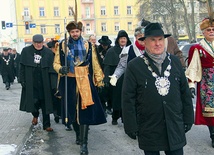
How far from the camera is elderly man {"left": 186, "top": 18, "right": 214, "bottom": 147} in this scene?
17.6ft

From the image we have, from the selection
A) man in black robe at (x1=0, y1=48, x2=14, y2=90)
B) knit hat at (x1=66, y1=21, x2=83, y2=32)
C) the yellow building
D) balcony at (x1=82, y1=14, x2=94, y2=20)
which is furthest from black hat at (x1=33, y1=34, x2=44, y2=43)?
balcony at (x1=82, y1=14, x2=94, y2=20)

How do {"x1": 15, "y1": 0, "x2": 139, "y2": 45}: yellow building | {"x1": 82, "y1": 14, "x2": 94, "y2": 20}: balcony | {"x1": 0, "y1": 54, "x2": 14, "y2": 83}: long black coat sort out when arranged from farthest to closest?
{"x1": 82, "y1": 14, "x2": 94, "y2": 20}: balcony < {"x1": 15, "y1": 0, "x2": 139, "y2": 45}: yellow building < {"x1": 0, "y1": 54, "x2": 14, "y2": 83}: long black coat

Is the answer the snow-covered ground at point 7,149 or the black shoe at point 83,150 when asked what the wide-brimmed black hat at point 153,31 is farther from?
the snow-covered ground at point 7,149

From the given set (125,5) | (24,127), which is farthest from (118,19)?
(24,127)

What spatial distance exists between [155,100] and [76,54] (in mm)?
2361

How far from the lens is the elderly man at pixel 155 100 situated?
333 cm

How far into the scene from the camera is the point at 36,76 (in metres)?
6.88

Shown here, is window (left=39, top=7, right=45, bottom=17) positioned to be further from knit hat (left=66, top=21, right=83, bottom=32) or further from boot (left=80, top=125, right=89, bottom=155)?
boot (left=80, top=125, right=89, bottom=155)

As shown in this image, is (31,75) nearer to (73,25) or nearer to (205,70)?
(73,25)

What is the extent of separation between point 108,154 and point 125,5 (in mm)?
64192

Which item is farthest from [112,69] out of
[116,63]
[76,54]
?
[76,54]

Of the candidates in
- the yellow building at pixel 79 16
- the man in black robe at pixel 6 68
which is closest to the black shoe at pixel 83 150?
the man in black robe at pixel 6 68

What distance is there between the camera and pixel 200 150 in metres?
5.36

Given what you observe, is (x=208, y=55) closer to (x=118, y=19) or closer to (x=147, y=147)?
(x=147, y=147)
